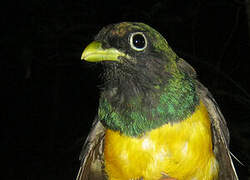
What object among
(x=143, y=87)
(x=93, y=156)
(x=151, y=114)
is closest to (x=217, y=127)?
(x=151, y=114)

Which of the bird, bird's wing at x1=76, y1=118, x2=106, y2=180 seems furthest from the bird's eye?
bird's wing at x1=76, y1=118, x2=106, y2=180

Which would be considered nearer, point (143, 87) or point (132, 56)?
point (132, 56)

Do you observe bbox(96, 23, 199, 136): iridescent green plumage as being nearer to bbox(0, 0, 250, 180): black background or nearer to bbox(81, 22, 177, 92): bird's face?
bbox(81, 22, 177, 92): bird's face

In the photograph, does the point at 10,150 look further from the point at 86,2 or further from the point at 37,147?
the point at 86,2

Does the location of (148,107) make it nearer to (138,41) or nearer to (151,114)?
(151,114)

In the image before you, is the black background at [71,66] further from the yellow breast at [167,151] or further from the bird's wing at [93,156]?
the yellow breast at [167,151]

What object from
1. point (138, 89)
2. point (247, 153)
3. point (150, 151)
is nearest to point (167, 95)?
point (138, 89)
